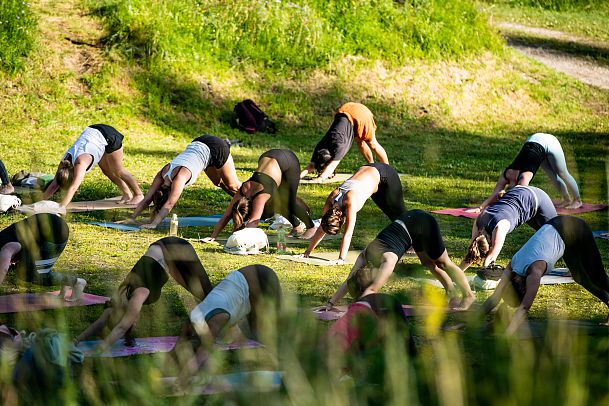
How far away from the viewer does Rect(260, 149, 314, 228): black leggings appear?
10922 mm

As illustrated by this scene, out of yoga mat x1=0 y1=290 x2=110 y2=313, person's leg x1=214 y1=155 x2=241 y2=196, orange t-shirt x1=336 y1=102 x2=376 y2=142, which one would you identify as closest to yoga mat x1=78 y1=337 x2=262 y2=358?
yoga mat x1=0 y1=290 x2=110 y2=313

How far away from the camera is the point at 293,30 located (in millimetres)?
23047

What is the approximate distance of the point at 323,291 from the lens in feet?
28.0

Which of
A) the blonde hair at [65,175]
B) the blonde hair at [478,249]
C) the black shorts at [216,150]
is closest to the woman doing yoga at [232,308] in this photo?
the blonde hair at [478,249]

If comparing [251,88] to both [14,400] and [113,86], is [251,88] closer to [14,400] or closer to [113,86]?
[113,86]

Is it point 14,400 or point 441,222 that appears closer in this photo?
point 14,400

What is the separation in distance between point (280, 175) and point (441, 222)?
2.58m

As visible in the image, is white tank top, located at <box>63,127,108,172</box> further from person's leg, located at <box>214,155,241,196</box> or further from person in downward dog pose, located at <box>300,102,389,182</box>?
person in downward dog pose, located at <box>300,102,389,182</box>

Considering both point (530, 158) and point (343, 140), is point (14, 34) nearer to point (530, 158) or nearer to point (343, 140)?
point (343, 140)

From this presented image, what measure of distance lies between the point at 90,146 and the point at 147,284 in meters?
5.87

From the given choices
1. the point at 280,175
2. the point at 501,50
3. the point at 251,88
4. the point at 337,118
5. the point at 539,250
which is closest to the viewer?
the point at 539,250

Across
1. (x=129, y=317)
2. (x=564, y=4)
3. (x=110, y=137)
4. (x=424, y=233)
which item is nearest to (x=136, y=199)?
(x=110, y=137)

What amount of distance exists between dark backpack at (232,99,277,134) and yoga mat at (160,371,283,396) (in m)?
15.1

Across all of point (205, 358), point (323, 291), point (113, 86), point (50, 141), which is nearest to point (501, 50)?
point (113, 86)
